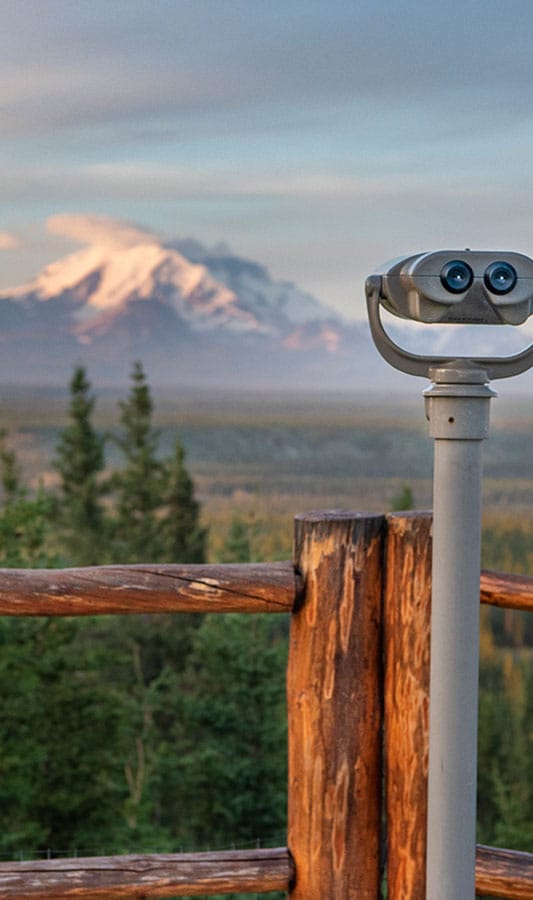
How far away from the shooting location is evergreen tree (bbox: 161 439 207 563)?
116ft

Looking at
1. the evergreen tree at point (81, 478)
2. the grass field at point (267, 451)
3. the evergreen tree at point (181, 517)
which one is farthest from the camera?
the grass field at point (267, 451)

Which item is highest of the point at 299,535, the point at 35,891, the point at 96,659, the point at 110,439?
the point at 110,439

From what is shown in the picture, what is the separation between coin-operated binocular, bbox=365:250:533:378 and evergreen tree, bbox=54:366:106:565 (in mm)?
31563

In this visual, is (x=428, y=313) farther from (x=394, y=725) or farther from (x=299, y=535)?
(x=394, y=725)

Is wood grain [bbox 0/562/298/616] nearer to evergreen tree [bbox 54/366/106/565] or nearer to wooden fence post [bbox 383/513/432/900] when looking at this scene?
wooden fence post [bbox 383/513/432/900]

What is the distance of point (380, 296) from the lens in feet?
4.94

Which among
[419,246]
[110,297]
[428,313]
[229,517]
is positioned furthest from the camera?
[110,297]

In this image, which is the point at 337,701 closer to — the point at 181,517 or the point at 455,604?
the point at 455,604

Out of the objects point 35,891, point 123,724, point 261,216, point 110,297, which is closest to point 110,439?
point 123,724

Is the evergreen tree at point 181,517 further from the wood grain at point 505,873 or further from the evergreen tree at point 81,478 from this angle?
the wood grain at point 505,873

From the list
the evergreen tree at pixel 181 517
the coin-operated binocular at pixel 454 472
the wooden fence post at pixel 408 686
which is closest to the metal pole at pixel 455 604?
the coin-operated binocular at pixel 454 472

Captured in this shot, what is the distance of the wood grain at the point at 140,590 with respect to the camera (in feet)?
5.99

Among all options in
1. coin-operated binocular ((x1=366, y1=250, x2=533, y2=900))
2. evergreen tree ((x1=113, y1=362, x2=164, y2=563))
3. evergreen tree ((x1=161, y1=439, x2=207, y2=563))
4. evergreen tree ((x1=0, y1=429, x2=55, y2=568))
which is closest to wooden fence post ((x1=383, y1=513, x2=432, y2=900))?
coin-operated binocular ((x1=366, y1=250, x2=533, y2=900))

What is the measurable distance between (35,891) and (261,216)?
62907 millimetres
